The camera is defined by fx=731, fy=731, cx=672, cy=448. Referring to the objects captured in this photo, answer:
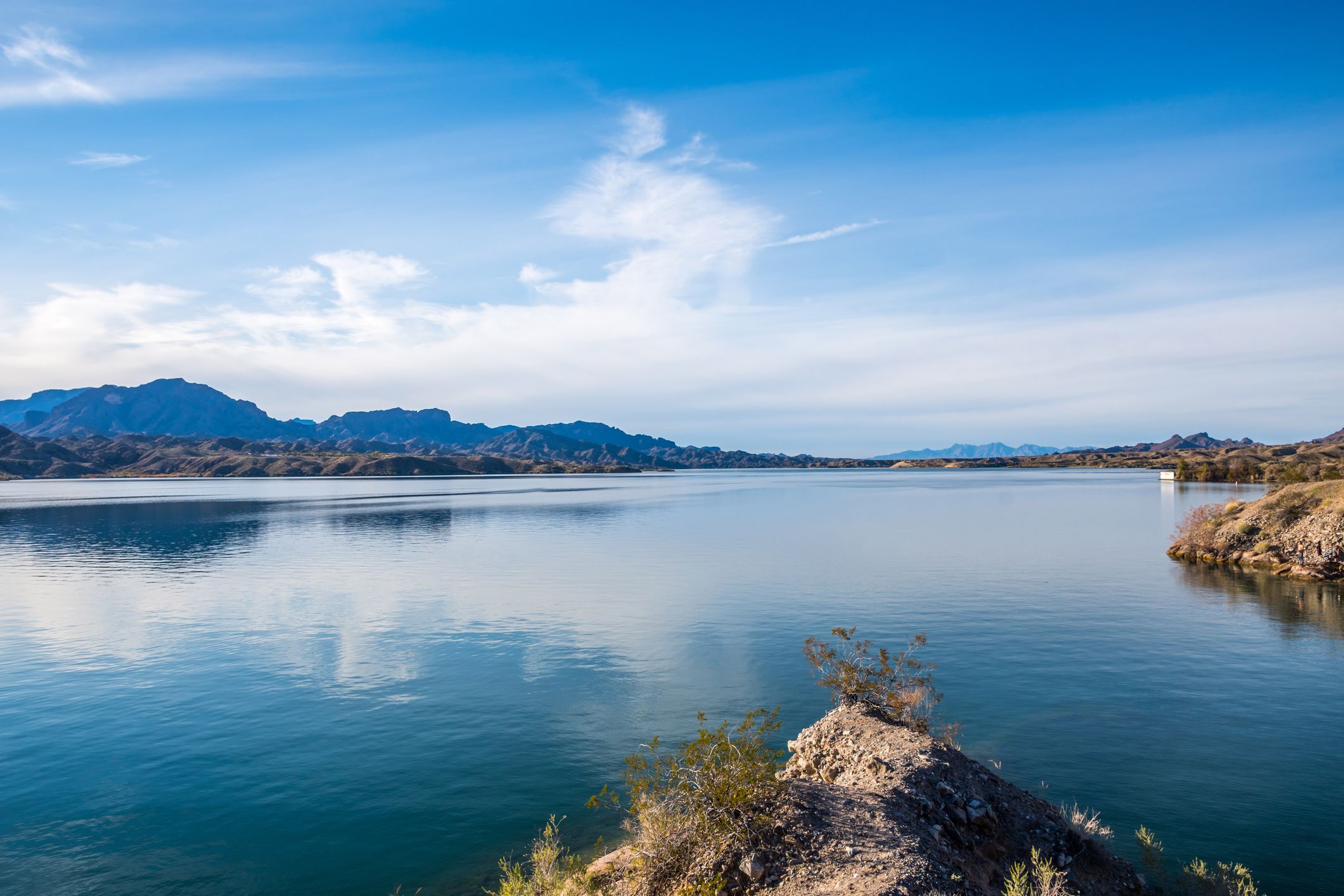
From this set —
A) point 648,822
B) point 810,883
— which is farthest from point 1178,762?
point 648,822

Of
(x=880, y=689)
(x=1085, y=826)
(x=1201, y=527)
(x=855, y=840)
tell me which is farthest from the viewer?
(x=1201, y=527)

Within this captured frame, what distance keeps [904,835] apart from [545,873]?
20.1 feet

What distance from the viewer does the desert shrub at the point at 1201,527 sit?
194 ft

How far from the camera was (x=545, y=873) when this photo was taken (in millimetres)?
12664

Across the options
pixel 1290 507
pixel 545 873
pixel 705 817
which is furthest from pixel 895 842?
pixel 1290 507

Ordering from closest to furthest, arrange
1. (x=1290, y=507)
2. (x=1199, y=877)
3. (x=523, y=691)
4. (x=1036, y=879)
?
(x=1036, y=879) → (x=1199, y=877) → (x=523, y=691) → (x=1290, y=507)

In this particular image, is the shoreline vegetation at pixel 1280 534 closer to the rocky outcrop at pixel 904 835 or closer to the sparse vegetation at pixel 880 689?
the sparse vegetation at pixel 880 689

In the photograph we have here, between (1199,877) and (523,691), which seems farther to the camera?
(523,691)

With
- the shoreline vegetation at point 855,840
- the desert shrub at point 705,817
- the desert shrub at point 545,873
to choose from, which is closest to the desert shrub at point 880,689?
the shoreline vegetation at point 855,840

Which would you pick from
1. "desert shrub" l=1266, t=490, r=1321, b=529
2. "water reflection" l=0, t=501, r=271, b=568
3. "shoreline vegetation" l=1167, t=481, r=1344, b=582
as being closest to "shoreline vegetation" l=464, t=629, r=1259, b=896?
"shoreline vegetation" l=1167, t=481, r=1344, b=582

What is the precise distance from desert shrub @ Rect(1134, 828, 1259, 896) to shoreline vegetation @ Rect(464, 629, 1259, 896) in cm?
3

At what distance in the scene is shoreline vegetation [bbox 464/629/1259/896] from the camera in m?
11.2

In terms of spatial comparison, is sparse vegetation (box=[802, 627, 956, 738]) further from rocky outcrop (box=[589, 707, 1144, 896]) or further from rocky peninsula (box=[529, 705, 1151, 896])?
rocky peninsula (box=[529, 705, 1151, 896])

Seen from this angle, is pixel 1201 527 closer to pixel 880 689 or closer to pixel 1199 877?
pixel 880 689
